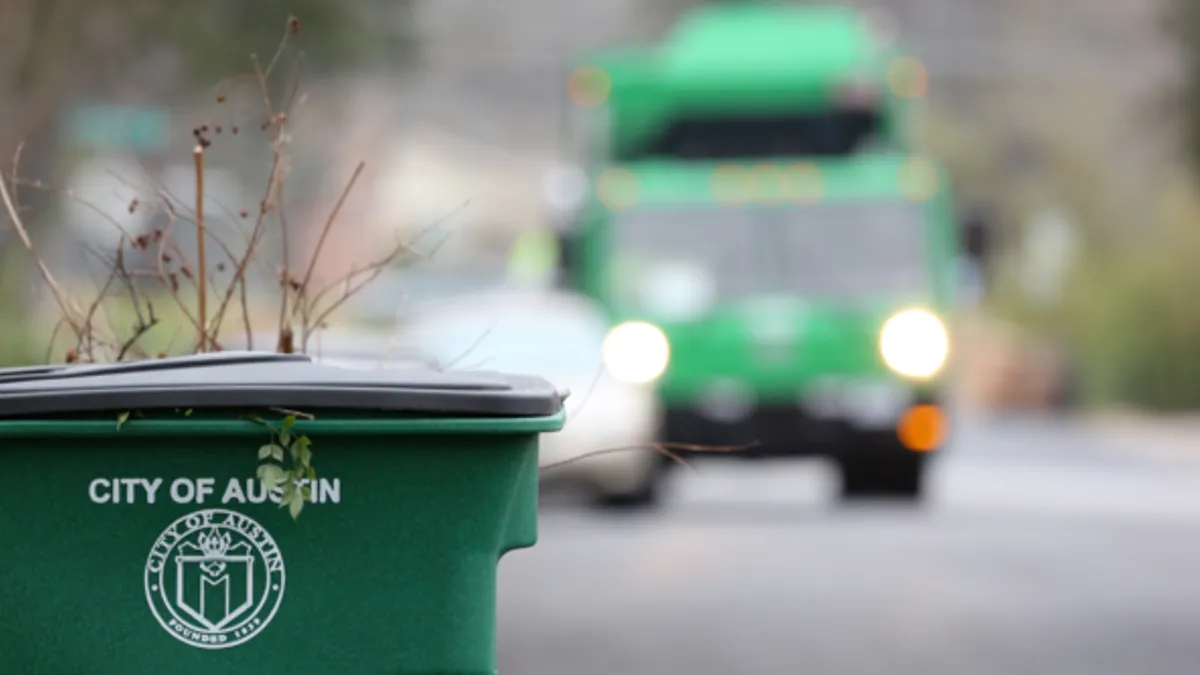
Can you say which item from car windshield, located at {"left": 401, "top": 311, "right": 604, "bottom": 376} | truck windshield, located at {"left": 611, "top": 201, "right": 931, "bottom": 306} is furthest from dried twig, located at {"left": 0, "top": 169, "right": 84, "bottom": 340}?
truck windshield, located at {"left": 611, "top": 201, "right": 931, "bottom": 306}

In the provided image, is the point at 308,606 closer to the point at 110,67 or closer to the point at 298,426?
the point at 298,426

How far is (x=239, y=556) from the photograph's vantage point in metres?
4.49

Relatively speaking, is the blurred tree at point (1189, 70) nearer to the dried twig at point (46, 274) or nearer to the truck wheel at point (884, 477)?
the truck wheel at point (884, 477)

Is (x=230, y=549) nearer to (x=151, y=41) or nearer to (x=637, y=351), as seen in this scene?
(x=637, y=351)

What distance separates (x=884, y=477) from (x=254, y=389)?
47.3 feet

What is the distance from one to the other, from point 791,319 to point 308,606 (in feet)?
44.2

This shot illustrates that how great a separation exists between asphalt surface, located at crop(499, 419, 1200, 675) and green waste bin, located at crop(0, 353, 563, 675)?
5.36 meters

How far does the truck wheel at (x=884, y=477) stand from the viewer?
59.8 feet

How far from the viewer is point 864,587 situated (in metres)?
13.0

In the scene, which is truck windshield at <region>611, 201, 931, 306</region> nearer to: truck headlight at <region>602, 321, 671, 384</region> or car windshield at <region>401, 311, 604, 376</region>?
truck headlight at <region>602, 321, 671, 384</region>

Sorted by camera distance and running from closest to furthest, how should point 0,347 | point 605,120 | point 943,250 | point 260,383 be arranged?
point 260,383
point 943,250
point 605,120
point 0,347

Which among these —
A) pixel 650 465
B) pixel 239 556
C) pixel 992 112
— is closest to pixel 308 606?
pixel 239 556

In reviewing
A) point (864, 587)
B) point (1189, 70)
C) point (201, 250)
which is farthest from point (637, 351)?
point (201, 250)

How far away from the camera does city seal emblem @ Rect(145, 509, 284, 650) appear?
4.48 m
